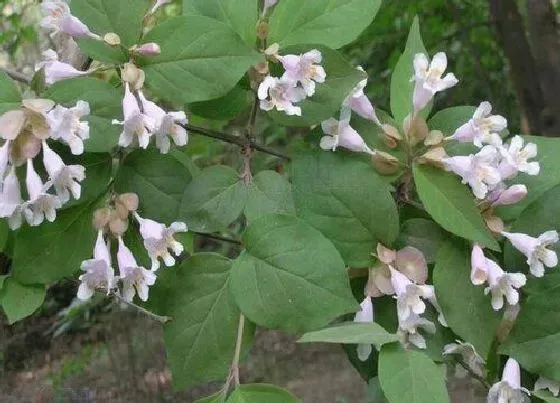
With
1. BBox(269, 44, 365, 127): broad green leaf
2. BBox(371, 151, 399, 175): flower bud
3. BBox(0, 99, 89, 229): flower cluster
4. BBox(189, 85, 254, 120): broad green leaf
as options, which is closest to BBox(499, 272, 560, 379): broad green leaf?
BBox(371, 151, 399, 175): flower bud

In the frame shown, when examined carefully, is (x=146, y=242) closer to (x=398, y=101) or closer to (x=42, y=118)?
(x=42, y=118)

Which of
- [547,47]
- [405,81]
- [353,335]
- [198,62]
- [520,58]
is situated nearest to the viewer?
[353,335]

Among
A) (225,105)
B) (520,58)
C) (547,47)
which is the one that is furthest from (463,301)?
(520,58)

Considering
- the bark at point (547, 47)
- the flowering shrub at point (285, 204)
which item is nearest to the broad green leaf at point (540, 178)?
the flowering shrub at point (285, 204)

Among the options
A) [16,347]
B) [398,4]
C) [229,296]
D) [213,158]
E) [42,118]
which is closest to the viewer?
[42,118]

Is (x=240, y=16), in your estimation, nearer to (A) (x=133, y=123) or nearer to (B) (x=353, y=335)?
(A) (x=133, y=123)

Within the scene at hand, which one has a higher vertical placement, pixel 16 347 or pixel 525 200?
pixel 525 200

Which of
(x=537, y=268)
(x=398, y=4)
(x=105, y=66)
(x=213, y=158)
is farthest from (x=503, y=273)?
(x=398, y=4)
